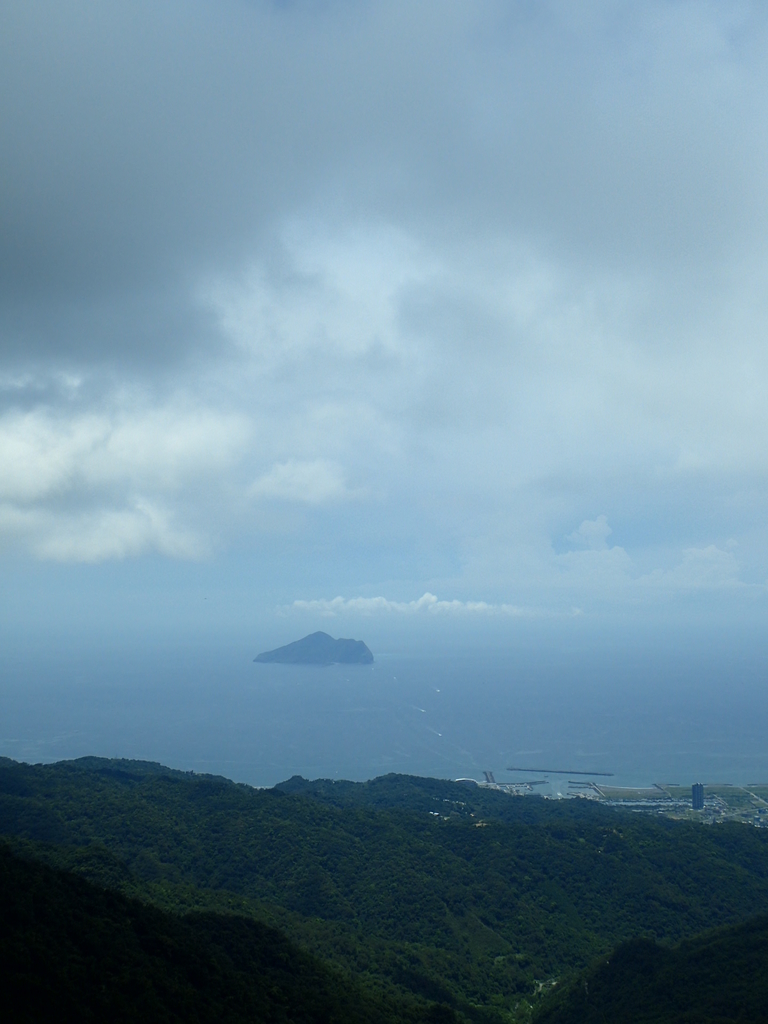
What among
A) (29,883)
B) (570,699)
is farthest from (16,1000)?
(570,699)

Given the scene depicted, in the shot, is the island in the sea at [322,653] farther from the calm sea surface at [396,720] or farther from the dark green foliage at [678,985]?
the dark green foliage at [678,985]

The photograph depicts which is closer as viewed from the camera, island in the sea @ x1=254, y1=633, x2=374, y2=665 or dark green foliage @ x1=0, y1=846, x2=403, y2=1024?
dark green foliage @ x1=0, y1=846, x2=403, y2=1024

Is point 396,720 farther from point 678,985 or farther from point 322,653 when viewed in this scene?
point 678,985

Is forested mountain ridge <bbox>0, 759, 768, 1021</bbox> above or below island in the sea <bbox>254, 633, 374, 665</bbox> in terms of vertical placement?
below

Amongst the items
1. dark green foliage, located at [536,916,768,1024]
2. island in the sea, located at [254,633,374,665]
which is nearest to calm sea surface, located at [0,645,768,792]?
island in the sea, located at [254,633,374,665]

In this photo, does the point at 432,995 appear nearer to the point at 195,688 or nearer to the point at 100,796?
the point at 100,796

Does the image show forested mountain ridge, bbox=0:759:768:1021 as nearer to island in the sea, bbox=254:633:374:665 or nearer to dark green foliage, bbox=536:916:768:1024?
dark green foliage, bbox=536:916:768:1024

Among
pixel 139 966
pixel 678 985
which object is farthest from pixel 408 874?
pixel 139 966
